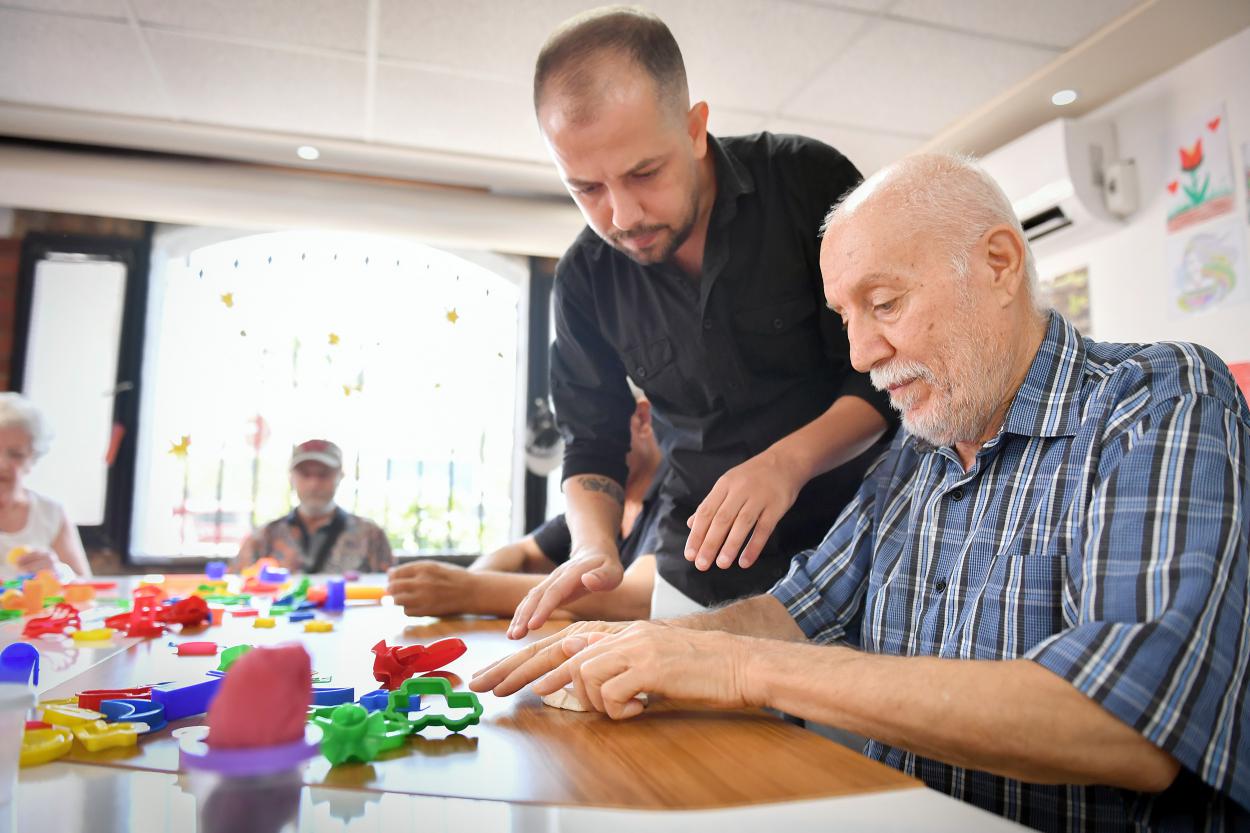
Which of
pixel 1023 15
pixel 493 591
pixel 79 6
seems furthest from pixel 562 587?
pixel 79 6

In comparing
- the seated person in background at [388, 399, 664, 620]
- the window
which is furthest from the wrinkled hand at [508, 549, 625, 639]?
the window

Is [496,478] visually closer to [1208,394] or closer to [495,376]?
[495,376]

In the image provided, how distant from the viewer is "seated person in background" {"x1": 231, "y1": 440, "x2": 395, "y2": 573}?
153 inches

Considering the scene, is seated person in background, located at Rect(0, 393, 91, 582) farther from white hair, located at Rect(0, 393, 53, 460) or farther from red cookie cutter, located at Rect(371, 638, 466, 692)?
red cookie cutter, located at Rect(371, 638, 466, 692)

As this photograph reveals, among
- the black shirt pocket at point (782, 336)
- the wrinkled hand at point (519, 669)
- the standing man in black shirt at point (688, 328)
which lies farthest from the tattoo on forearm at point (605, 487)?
the wrinkled hand at point (519, 669)

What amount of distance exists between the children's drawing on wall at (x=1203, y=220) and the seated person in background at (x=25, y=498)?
4.22 metres

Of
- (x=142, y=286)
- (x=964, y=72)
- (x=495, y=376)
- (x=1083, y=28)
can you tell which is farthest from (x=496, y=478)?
(x=1083, y=28)

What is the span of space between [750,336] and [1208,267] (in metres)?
2.51

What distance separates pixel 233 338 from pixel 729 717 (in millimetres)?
4512

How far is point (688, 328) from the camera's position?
156cm

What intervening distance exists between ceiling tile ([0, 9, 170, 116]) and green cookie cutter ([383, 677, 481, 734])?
3.14m

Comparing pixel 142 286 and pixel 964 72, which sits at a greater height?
pixel 964 72

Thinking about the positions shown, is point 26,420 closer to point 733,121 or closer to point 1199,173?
point 733,121

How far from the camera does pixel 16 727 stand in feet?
1.91
